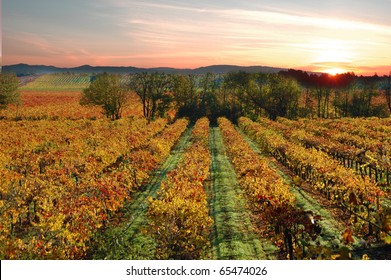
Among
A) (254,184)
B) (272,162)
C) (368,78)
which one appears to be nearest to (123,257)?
(254,184)

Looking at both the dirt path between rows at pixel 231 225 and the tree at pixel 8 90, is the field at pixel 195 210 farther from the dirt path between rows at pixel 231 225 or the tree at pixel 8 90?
the tree at pixel 8 90

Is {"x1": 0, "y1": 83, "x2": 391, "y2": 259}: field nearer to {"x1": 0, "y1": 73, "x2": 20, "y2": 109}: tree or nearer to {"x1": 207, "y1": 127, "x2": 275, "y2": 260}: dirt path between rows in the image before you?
{"x1": 207, "y1": 127, "x2": 275, "y2": 260}: dirt path between rows

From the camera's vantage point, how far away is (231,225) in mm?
14453

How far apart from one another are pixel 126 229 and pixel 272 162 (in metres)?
16.8

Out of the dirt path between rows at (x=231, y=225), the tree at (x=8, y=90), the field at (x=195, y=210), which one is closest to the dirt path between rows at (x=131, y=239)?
the field at (x=195, y=210)

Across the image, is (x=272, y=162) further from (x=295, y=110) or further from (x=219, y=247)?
(x=295, y=110)

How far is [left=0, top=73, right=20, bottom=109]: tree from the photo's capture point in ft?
206

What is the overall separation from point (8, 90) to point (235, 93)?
4271 cm

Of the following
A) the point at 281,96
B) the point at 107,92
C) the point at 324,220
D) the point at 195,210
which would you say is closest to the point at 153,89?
the point at 107,92

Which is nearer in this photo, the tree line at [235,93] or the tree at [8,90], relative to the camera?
the tree at [8,90]

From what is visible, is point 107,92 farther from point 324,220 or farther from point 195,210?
point 195,210

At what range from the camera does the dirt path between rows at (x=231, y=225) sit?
11.8 meters

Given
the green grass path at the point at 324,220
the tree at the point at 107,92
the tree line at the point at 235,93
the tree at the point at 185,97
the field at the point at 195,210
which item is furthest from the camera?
the tree at the point at 185,97

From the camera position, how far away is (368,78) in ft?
252
